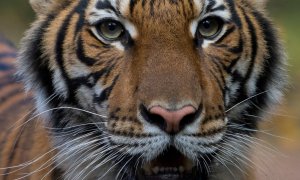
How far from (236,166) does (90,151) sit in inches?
22.9

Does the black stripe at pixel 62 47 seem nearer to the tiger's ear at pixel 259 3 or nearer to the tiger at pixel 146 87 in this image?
the tiger at pixel 146 87

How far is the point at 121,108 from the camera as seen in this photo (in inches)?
122

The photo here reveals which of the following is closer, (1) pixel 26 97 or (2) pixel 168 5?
(2) pixel 168 5

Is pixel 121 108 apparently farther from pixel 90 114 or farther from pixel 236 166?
pixel 236 166

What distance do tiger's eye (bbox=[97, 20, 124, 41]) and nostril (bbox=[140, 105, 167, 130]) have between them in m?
0.42

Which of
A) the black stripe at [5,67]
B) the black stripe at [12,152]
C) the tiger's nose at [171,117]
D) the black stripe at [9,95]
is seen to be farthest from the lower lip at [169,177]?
the black stripe at [5,67]

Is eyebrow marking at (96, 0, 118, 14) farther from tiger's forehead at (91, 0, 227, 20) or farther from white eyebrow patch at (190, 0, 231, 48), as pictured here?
white eyebrow patch at (190, 0, 231, 48)

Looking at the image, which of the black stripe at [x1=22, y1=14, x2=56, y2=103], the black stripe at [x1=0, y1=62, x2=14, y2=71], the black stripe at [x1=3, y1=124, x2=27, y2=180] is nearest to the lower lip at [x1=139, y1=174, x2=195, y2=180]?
the black stripe at [x1=22, y1=14, x2=56, y2=103]

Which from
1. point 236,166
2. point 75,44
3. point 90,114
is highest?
point 75,44

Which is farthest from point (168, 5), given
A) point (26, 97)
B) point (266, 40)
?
point (26, 97)

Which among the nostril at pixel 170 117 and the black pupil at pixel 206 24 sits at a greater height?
the black pupil at pixel 206 24

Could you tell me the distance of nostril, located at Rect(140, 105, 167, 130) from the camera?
9.53 ft

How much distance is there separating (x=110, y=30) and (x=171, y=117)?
57 centimetres

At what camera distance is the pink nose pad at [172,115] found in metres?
2.88
